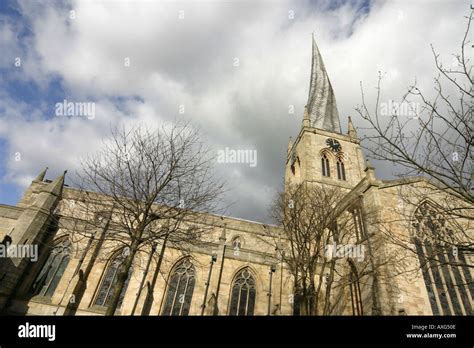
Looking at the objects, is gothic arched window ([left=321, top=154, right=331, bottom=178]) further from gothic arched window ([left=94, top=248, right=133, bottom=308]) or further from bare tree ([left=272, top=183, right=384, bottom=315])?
gothic arched window ([left=94, top=248, right=133, bottom=308])

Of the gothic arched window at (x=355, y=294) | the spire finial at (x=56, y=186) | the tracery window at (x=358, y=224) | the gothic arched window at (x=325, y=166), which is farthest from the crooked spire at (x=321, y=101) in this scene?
the spire finial at (x=56, y=186)

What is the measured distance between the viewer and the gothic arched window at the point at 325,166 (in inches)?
1207

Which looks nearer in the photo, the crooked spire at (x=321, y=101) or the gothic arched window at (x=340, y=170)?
the gothic arched window at (x=340, y=170)

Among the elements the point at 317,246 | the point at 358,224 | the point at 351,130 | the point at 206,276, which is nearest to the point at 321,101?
the point at 351,130

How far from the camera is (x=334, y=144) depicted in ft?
107

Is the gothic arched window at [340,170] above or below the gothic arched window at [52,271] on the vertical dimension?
above

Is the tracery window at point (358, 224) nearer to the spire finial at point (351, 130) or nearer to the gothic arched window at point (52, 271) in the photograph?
the gothic arched window at point (52, 271)

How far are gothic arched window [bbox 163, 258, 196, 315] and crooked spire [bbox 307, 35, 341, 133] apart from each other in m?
27.6

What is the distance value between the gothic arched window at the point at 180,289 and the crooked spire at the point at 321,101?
27.6 meters

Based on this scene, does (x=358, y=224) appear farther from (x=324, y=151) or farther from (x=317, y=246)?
(x=324, y=151)

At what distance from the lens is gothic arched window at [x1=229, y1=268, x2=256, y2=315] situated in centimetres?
1656

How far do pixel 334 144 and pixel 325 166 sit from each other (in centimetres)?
359
